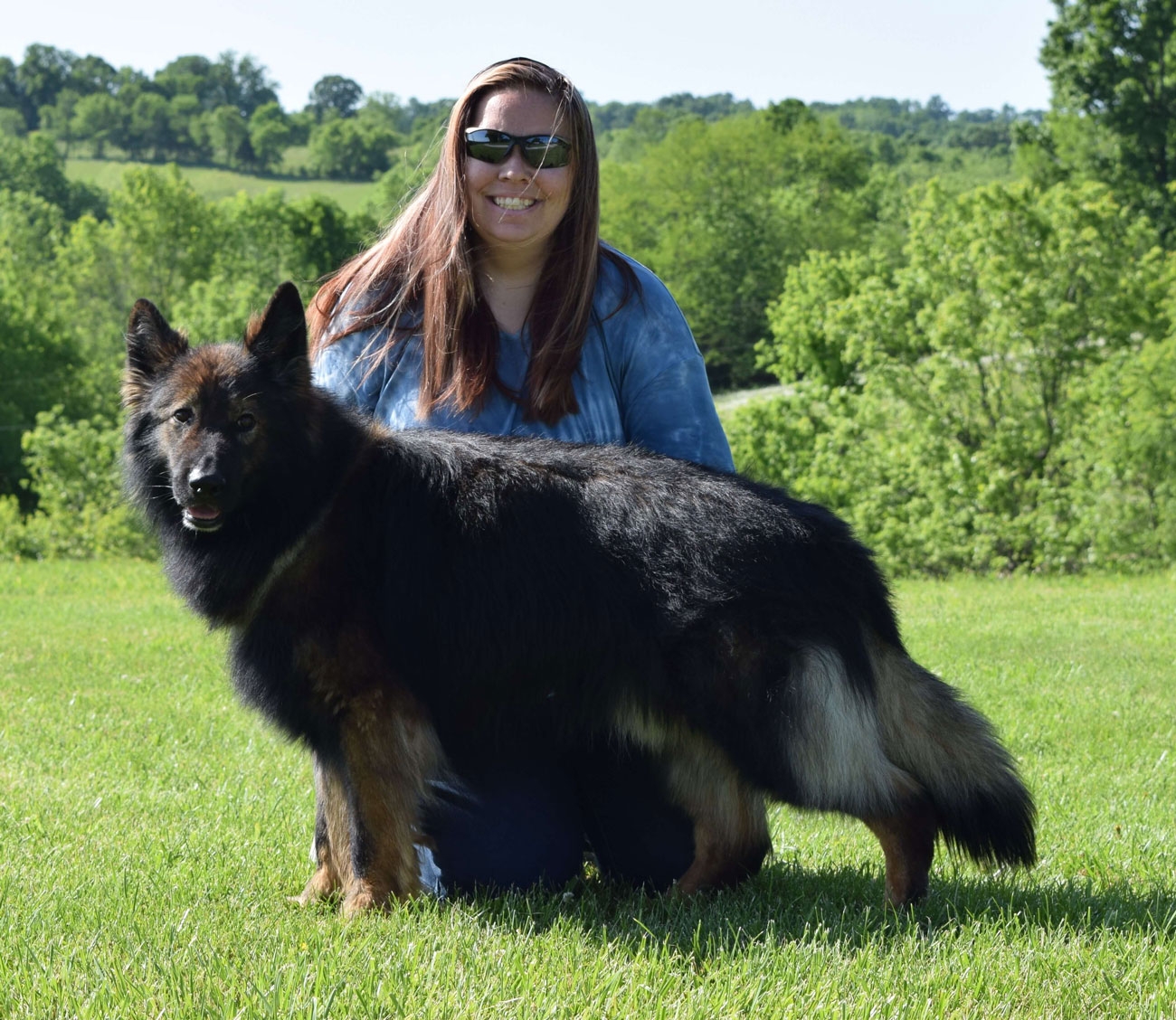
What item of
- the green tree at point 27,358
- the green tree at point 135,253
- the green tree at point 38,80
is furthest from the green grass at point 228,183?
the green tree at point 27,358

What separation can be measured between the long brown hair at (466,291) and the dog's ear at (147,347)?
721 mm

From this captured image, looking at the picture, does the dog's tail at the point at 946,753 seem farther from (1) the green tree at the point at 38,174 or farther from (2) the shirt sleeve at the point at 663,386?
(1) the green tree at the point at 38,174

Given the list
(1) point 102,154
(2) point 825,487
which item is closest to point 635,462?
(2) point 825,487

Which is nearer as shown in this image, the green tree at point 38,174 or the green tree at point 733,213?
the green tree at point 733,213

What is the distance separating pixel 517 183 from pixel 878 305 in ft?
65.0

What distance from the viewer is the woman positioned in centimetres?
421

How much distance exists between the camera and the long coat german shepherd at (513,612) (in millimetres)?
3570

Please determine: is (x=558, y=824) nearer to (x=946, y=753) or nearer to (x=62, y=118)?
(x=946, y=753)

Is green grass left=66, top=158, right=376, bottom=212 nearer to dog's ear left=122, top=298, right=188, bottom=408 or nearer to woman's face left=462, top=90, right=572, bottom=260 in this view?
woman's face left=462, top=90, right=572, bottom=260

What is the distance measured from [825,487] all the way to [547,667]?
19.1m

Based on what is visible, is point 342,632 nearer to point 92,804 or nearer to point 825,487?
point 92,804

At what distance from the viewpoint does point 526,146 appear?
4.23m

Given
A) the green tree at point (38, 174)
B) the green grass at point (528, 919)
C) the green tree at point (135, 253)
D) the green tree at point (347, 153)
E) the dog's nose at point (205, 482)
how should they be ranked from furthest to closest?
the green tree at point (347, 153), the green tree at point (38, 174), the green tree at point (135, 253), the dog's nose at point (205, 482), the green grass at point (528, 919)

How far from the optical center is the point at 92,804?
4941 millimetres
